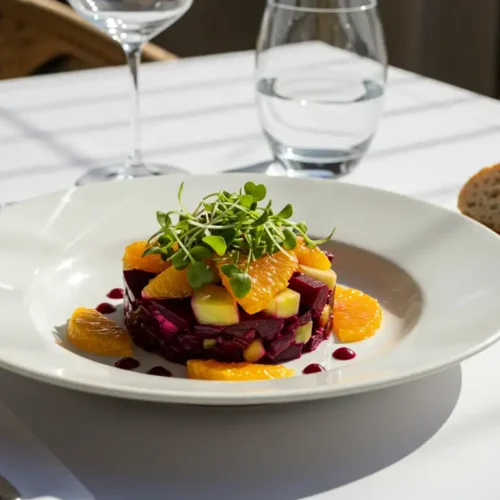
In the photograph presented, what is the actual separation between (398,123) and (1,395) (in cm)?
109

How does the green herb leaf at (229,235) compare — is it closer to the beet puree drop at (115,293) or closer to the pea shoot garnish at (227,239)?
the pea shoot garnish at (227,239)

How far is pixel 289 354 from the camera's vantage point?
2.97 ft

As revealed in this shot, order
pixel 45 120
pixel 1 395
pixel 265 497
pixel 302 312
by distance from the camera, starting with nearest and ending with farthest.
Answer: pixel 265 497 < pixel 1 395 < pixel 302 312 < pixel 45 120

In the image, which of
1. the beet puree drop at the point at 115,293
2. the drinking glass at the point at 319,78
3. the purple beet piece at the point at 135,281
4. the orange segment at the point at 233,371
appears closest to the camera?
the orange segment at the point at 233,371

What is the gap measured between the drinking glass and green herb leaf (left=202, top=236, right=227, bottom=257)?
0.46 m

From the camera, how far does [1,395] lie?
2.53ft

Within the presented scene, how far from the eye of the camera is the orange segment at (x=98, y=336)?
0.88m

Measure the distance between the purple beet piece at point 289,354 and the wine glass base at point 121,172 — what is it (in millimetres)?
505

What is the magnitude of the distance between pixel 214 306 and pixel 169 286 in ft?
0.18

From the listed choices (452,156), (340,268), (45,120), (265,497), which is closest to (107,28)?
(45,120)

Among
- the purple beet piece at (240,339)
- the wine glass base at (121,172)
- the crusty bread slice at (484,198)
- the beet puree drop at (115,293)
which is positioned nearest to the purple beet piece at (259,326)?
→ the purple beet piece at (240,339)

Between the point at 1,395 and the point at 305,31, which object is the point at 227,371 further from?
the point at 305,31

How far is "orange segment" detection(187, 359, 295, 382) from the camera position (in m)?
0.81

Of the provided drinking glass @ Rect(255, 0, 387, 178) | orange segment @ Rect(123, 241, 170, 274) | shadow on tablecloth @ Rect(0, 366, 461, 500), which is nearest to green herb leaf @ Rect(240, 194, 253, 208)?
orange segment @ Rect(123, 241, 170, 274)
